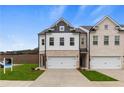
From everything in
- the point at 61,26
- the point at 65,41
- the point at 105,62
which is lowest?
the point at 105,62

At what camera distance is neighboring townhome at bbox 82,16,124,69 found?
3750 cm

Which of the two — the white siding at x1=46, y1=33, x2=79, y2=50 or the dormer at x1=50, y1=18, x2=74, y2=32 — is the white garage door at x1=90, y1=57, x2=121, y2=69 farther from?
the dormer at x1=50, y1=18, x2=74, y2=32

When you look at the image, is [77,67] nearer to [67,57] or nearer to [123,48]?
[67,57]

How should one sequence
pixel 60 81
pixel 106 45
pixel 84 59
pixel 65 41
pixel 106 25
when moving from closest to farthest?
pixel 60 81 → pixel 65 41 → pixel 106 25 → pixel 106 45 → pixel 84 59

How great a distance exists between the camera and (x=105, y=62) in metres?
38.0

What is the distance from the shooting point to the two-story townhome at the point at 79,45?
123ft

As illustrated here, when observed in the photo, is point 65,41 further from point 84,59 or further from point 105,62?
point 105,62

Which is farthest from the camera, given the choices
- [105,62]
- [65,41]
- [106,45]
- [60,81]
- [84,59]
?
[84,59]

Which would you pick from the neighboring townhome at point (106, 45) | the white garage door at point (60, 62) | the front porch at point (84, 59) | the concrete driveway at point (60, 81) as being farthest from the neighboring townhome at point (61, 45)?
the concrete driveway at point (60, 81)

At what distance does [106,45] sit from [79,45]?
3.17 metres

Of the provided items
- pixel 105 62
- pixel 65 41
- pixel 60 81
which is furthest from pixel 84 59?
pixel 60 81

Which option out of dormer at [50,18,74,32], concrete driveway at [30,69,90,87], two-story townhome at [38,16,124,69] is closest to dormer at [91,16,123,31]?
two-story townhome at [38,16,124,69]

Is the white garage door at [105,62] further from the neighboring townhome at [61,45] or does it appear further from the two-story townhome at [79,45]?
the neighboring townhome at [61,45]

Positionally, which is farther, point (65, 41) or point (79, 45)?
point (79, 45)
